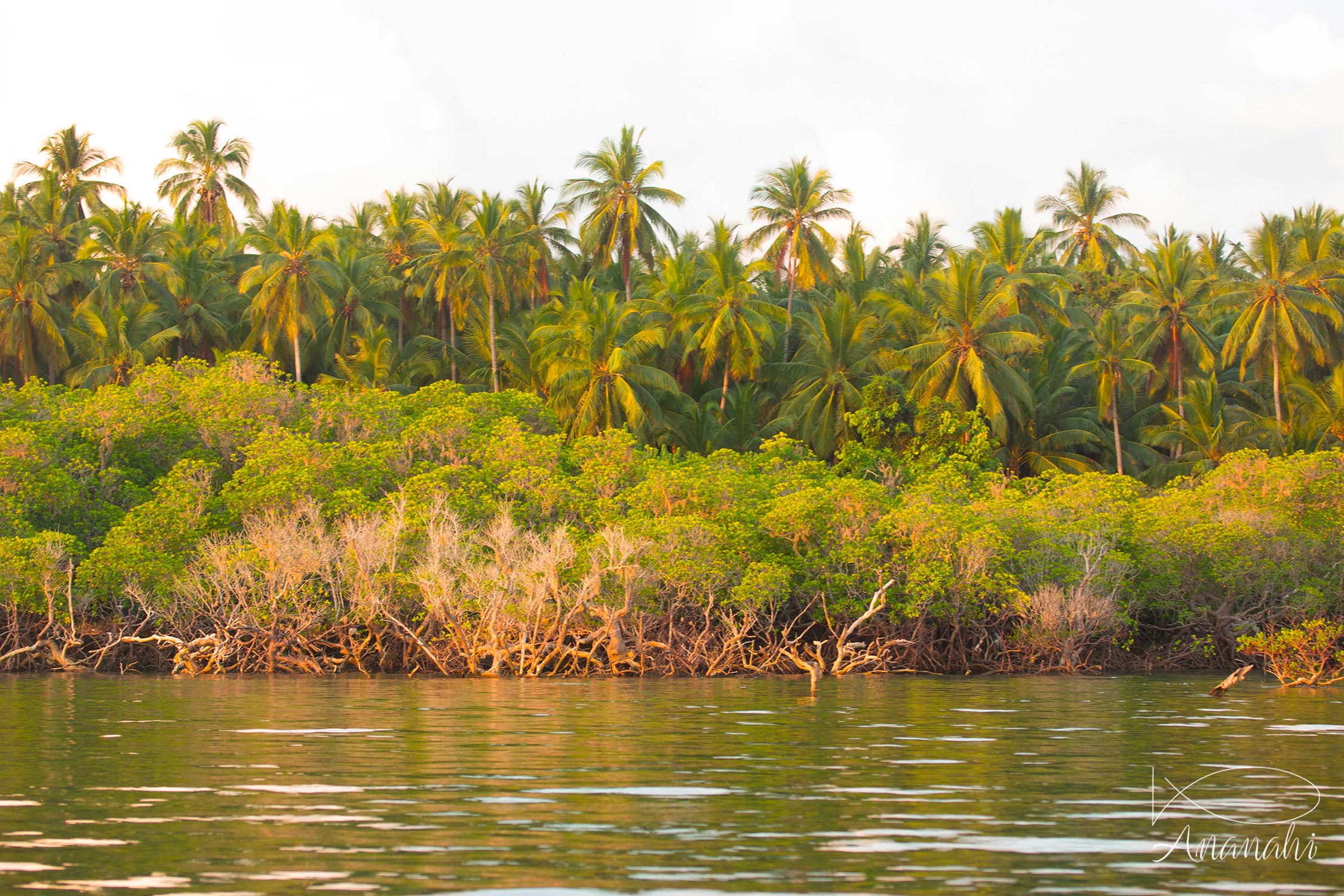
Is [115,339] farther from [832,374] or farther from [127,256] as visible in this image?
[832,374]

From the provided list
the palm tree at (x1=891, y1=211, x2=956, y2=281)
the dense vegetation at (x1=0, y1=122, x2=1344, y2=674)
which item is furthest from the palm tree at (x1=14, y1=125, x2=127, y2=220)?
the palm tree at (x1=891, y1=211, x2=956, y2=281)

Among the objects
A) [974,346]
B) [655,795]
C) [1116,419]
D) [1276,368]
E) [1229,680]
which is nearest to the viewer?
[655,795]

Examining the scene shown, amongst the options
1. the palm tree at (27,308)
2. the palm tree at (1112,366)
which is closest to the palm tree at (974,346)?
the palm tree at (1112,366)

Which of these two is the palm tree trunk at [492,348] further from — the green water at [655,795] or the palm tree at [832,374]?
the green water at [655,795]

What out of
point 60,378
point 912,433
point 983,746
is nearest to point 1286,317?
point 912,433

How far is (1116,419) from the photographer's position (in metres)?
49.6

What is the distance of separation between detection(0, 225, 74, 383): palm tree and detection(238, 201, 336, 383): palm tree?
6795 millimetres

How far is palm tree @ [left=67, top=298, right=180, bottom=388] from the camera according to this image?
1902 inches

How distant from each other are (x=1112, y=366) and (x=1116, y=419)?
2274 mm

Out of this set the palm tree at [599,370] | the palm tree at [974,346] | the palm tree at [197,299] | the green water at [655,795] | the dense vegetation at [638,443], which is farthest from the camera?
the palm tree at [197,299]

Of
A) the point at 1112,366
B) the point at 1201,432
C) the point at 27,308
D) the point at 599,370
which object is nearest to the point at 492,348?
the point at 599,370

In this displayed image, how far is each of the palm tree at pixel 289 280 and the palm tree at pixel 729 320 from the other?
13.7 metres

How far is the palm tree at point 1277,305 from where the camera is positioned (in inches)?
1984

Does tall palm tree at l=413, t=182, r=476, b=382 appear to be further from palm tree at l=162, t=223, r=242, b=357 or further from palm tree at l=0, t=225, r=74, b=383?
palm tree at l=0, t=225, r=74, b=383
